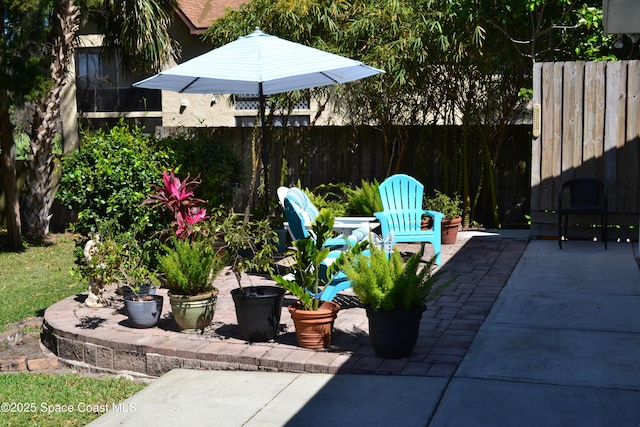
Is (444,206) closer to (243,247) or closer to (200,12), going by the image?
(243,247)

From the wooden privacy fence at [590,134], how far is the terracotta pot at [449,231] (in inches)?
44.1

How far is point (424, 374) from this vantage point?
193 inches

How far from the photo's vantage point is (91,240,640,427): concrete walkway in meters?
4.27

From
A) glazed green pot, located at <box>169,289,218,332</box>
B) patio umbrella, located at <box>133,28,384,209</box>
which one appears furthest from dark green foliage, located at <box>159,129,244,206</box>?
glazed green pot, located at <box>169,289,218,332</box>

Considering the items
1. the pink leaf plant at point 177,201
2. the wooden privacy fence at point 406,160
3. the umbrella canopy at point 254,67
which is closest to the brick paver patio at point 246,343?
the pink leaf plant at point 177,201

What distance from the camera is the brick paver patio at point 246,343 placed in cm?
520

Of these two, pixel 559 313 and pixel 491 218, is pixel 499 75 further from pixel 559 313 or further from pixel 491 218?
pixel 559 313

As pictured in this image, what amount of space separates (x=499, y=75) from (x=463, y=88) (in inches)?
23.2

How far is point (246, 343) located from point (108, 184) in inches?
104

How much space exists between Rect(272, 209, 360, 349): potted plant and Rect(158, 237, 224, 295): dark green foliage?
72 cm

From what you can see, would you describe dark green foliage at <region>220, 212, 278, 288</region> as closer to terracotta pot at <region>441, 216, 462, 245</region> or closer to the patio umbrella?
the patio umbrella

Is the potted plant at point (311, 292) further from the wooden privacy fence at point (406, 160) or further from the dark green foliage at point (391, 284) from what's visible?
the wooden privacy fence at point (406, 160)

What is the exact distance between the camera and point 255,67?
24.5 ft

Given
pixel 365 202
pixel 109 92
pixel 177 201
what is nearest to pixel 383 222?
pixel 365 202
